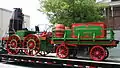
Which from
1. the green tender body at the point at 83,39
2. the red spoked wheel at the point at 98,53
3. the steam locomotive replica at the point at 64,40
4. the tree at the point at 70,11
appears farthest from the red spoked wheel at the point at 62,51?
the tree at the point at 70,11

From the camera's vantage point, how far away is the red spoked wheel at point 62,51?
12934mm

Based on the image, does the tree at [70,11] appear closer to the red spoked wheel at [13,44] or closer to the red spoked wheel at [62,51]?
the red spoked wheel at [13,44]

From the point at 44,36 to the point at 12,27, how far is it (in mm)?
2819

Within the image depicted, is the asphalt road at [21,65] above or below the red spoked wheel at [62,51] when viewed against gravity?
below

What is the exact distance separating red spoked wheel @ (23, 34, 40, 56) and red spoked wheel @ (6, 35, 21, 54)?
0.53 m

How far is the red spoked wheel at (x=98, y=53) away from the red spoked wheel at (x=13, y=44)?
4.69 meters

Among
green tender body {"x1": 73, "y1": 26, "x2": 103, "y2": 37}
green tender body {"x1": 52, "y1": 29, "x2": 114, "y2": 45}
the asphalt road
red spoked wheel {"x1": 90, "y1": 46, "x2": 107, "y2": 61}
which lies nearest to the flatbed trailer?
the asphalt road

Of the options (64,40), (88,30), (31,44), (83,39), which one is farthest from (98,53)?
(31,44)

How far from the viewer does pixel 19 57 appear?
14836 millimetres

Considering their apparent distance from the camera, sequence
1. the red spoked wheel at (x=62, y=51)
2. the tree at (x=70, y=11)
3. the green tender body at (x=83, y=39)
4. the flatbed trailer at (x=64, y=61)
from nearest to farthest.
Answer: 1. the flatbed trailer at (x=64, y=61)
2. the green tender body at (x=83, y=39)
3. the red spoked wheel at (x=62, y=51)
4. the tree at (x=70, y=11)

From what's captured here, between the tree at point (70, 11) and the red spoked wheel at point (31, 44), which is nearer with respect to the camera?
the red spoked wheel at point (31, 44)

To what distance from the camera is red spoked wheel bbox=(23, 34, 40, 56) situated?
14320 mm

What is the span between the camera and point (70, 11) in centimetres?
1891

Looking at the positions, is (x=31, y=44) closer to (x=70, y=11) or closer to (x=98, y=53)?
(x=98, y=53)
